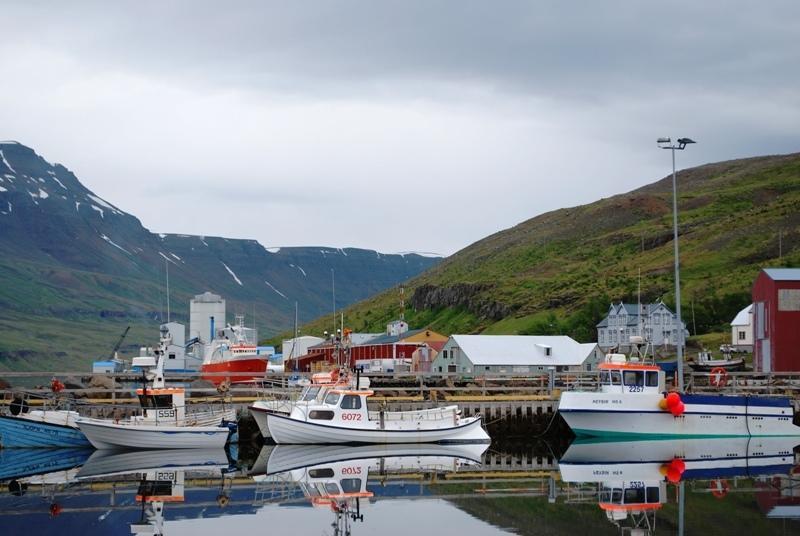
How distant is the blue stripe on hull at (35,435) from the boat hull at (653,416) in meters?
20.4

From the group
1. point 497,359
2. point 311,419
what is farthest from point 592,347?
point 311,419

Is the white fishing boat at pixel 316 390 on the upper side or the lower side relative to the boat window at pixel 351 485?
upper

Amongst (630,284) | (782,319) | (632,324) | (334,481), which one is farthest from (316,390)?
(630,284)

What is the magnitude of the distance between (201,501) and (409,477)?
314 inches

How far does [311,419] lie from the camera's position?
47.7 meters

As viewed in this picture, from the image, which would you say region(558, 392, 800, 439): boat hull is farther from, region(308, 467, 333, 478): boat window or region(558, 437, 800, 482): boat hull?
region(308, 467, 333, 478): boat window

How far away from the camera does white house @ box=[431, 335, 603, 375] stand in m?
88.4

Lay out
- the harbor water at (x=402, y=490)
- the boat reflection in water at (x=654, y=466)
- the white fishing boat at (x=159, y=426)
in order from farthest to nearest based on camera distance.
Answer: the white fishing boat at (x=159, y=426) → the boat reflection in water at (x=654, y=466) → the harbor water at (x=402, y=490)

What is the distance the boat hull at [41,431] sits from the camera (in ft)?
153

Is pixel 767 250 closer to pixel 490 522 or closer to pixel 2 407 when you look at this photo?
pixel 2 407

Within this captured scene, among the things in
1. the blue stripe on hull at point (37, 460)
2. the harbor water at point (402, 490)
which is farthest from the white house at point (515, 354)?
the blue stripe on hull at point (37, 460)

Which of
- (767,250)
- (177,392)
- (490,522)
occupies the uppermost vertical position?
(767,250)

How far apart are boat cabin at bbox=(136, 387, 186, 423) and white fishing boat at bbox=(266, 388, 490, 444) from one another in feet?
11.6

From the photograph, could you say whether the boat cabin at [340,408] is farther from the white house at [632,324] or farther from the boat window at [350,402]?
the white house at [632,324]
